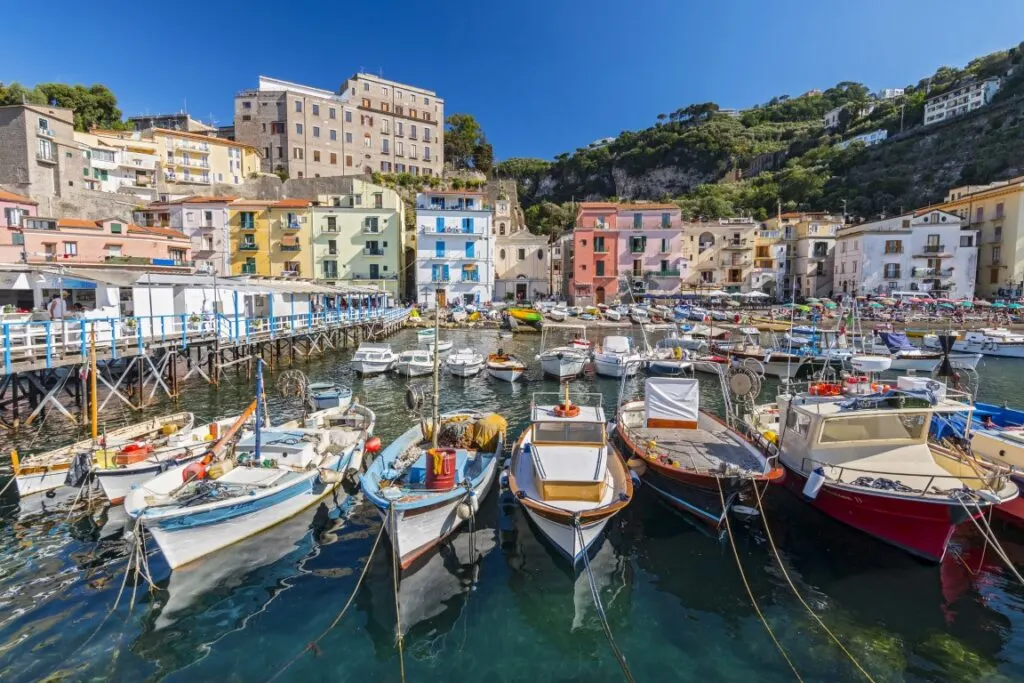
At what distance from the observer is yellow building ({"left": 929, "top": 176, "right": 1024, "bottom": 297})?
59.1 meters

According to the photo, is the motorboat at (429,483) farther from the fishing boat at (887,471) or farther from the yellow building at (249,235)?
the yellow building at (249,235)

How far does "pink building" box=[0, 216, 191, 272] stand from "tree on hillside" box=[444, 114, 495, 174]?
63.9 meters

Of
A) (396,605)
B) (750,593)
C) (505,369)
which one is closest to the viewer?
(396,605)

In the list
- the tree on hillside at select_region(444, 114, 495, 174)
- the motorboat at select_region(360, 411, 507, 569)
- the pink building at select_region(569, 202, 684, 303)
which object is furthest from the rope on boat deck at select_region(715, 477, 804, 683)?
the tree on hillside at select_region(444, 114, 495, 174)

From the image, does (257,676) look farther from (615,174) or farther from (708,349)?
(615,174)

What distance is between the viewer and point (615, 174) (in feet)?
374

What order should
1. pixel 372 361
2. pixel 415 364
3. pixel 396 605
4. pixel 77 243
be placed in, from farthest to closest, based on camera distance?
1. pixel 77 243
2. pixel 372 361
3. pixel 415 364
4. pixel 396 605

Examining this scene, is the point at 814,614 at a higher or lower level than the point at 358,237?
lower

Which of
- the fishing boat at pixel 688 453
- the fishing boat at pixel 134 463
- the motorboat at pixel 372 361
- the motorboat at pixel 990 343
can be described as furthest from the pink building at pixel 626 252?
the fishing boat at pixel 134 463

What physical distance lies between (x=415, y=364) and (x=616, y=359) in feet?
38.6

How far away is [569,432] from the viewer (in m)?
12.8

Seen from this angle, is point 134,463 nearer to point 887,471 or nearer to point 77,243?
point 887,471

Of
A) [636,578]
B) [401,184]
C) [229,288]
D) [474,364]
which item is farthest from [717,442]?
[401,184]

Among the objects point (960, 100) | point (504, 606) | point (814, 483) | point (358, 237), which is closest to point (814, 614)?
point (814, 483)
